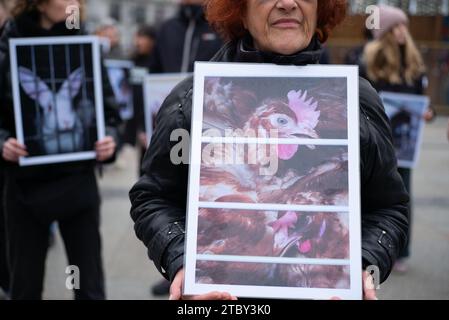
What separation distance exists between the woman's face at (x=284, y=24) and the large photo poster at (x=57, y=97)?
4.69 ft

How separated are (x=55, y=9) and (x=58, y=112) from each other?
19.0 inches

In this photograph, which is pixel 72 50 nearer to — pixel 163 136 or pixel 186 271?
pixel 163 136

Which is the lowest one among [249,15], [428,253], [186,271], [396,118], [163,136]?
[428,253]

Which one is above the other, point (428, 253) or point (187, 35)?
point (187, 35)

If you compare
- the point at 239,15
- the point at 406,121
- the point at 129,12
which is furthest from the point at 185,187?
the point at 129,12

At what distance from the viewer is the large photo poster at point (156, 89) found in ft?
14.5

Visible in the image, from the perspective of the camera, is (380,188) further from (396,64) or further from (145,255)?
(145,255)

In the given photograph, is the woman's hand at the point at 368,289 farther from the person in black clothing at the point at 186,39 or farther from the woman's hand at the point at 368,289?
the person in black clothing at the point at 186,39

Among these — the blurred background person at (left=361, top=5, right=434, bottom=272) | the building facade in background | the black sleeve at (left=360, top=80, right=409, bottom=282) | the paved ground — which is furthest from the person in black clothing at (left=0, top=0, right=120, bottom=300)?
the building facade in background

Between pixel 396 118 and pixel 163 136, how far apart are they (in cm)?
322

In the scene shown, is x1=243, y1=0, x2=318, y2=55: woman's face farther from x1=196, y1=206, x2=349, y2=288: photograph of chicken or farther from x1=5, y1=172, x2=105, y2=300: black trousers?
x1=5, y1=172, x2=105, y2=300: black trousers

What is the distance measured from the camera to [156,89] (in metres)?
4.46

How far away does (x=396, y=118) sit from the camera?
15.5 ft
